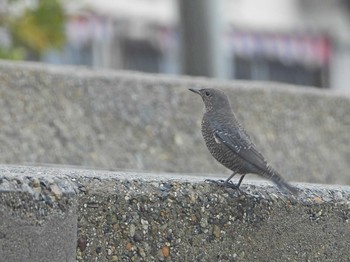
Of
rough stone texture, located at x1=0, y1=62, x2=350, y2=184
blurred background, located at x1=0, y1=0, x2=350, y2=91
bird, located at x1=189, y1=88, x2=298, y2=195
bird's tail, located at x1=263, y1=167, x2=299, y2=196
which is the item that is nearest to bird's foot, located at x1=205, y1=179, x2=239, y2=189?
bird, located at x1=189, y1=88, x2=298, y2=195

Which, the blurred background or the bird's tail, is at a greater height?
the bird's tail

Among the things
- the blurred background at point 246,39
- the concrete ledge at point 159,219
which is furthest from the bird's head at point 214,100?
the blurred background at point 246,39

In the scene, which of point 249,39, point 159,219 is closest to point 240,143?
point 159,219

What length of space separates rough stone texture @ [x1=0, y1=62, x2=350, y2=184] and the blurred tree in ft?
1.56

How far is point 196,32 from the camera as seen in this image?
29.3 ft

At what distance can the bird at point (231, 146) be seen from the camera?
4.30m

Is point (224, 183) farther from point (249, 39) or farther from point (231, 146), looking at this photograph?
point (249, 39)

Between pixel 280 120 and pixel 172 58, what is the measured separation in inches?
851

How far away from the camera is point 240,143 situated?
4633 millimetres

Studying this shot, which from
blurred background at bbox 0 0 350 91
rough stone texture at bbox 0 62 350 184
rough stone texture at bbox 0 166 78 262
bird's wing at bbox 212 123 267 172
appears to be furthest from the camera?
blurred background at bbox 0 0 350 91

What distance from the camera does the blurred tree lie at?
763 centimetres

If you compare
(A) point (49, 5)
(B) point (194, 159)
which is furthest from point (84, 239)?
(A) point (49, 5)

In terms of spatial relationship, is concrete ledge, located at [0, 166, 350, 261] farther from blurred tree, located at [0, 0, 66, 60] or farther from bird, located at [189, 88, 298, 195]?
blurred tree, located at [0, 0, 66, 60]

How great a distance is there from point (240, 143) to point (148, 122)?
8.61 feet
